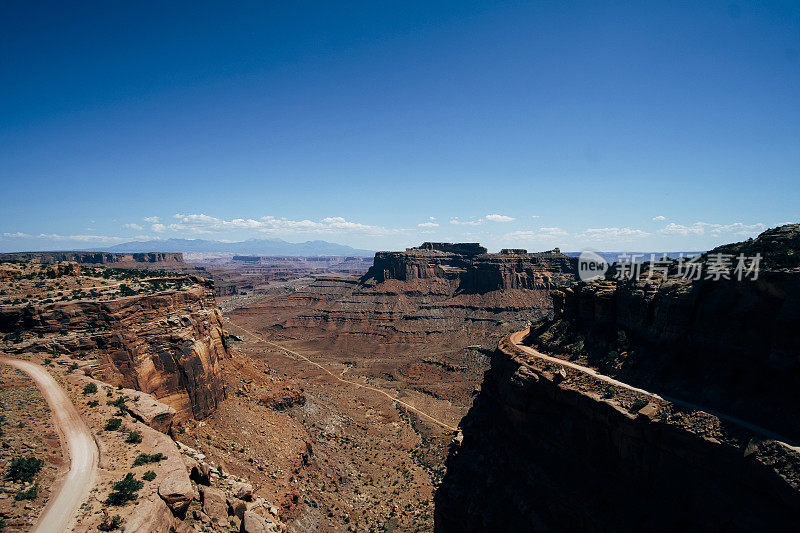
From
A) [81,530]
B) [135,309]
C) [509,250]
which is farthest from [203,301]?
[509,250]

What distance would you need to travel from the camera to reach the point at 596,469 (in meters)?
20.4

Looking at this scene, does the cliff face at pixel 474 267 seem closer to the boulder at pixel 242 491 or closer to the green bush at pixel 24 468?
the boulder at pixel 242 491

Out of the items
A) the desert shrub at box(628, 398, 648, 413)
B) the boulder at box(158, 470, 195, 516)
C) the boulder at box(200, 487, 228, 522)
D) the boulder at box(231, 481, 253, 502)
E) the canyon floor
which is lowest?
the canyon floor

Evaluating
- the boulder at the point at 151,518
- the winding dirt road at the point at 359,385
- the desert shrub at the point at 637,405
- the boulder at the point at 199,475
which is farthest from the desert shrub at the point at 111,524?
the winding dirt road at the point at 359,385

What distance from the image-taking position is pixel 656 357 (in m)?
23.5

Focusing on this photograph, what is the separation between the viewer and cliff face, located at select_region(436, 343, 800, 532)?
1468cm

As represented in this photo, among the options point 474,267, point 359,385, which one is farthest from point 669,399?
point 474,267

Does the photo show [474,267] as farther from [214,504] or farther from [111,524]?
[111,524]

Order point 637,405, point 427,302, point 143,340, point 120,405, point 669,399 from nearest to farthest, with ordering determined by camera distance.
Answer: point 637,405 < point 669,399 < point 120,405 < point 143,340 < point 427,302

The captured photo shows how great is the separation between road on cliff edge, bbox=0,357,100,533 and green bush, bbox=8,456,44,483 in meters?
1.19

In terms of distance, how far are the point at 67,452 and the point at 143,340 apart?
12.2m

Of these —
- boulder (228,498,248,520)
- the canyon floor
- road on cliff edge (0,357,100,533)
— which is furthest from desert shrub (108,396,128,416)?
boulder (228,498,248,520)

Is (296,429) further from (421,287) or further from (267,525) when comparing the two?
(421,287)

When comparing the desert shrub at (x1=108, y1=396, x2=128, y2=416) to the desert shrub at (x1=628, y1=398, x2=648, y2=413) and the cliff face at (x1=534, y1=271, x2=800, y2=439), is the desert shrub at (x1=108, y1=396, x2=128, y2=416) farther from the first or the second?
the cliff face at (x1=534, y1=271, x2=800, y2=439)
